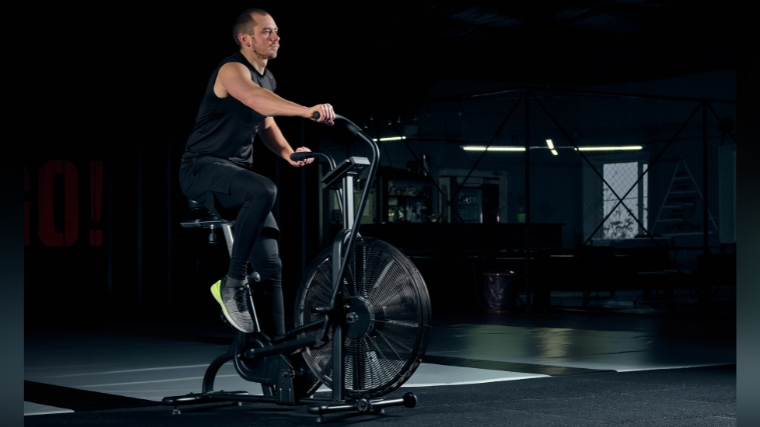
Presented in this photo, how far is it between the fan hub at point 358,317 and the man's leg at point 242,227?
35cm

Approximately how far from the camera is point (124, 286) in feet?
32.4

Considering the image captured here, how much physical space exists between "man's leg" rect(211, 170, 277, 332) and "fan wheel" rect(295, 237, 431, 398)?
0.88 ft

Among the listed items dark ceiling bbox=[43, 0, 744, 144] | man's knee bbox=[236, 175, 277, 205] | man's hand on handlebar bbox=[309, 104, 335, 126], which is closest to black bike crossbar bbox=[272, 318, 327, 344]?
man's knee bbox=[236, 175, 277, 205]

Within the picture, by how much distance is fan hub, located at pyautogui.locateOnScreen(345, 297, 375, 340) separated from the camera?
2.95 m

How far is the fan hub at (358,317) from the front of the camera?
116 inches

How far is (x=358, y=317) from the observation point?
2.97 meters

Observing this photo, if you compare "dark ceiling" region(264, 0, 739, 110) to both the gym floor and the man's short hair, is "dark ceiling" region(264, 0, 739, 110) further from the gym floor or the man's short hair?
the man's short hair

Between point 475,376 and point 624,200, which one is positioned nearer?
point 475,376

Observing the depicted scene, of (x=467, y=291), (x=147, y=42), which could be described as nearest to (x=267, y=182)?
(x=147, y=42)

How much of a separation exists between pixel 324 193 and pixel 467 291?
12.4 ft

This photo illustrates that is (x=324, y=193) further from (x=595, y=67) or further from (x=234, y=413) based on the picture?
(x=234, y=413)

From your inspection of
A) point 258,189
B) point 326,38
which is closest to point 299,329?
point 258,189

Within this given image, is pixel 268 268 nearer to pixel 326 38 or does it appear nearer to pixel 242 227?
pixel 242 227

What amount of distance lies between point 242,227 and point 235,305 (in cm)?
27
